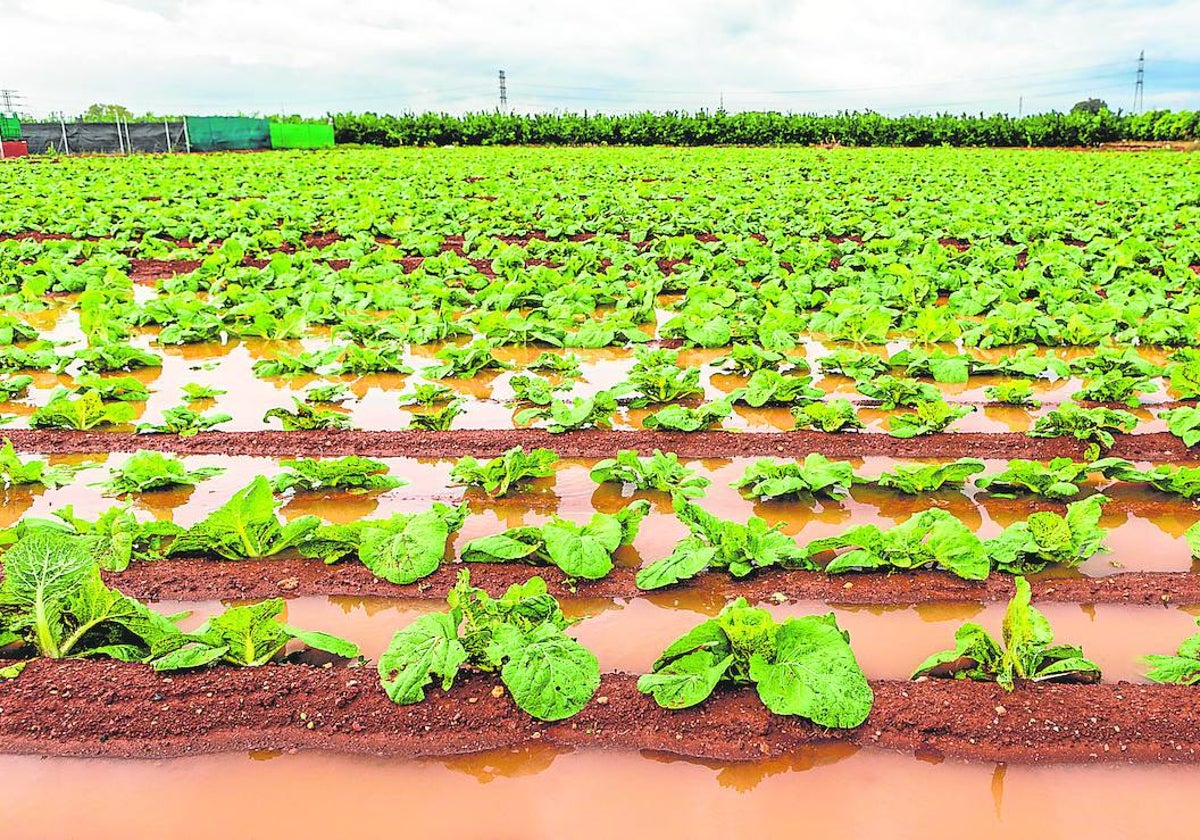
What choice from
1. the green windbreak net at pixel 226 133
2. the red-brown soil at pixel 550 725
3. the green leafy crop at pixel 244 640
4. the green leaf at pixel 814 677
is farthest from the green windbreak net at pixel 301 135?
the green leaf at pixel 814 677

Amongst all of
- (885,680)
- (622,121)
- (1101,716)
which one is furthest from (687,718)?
(622,121)

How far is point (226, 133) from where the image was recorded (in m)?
39.0

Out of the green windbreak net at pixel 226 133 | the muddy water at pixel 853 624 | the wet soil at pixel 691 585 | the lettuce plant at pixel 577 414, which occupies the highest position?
the green windbreak net at pixel 226 133

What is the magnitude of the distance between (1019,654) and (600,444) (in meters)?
2.55

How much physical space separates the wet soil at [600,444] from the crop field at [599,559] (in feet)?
0.08

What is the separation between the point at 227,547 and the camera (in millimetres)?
3551

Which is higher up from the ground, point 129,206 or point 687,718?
point 129,206

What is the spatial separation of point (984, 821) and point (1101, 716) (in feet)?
1.78

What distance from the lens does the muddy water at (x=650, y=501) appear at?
3.89 meters

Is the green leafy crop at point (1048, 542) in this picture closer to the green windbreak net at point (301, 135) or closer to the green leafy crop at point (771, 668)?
the green leafy crop at point (771, 668)

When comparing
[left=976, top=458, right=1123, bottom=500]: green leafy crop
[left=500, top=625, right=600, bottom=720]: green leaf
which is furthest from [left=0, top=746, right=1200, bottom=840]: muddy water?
[left=976, top=458, right=1123, bottom=500]: green leafy crop

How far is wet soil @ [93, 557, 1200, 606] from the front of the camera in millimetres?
3281

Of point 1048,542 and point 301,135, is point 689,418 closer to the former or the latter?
point 1048,542

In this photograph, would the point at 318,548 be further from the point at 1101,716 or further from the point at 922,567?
the point at 1101,716
